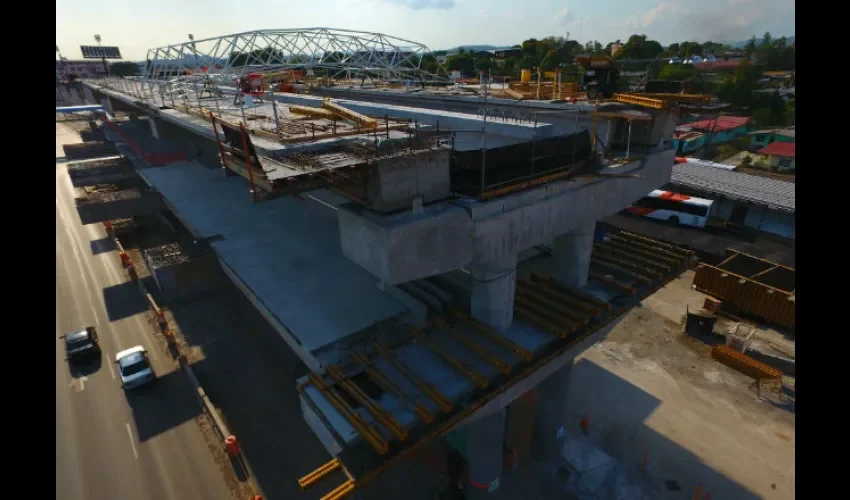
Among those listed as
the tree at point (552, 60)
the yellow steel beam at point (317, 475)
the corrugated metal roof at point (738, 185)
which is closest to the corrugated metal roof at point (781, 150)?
the corrugated metal roof at point (738, 185)

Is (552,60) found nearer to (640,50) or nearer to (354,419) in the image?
(640,50)

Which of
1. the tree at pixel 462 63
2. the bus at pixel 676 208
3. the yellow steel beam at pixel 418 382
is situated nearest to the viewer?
the yellow steel beam at pixel 418 382

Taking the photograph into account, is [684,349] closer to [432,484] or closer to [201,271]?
[432,484]

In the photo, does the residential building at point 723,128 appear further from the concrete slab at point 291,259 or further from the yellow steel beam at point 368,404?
the yellow steel beam at point 368,404

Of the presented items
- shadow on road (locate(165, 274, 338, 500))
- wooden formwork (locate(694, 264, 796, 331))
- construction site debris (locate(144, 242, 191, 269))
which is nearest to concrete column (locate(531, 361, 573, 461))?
shadow on road (locate(165, 274, 338, 500))

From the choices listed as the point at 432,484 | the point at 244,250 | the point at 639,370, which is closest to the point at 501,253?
the point at 432,484

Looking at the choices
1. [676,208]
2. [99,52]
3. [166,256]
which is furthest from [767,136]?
[99,52]
